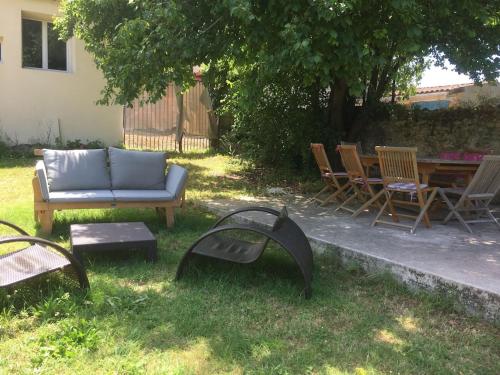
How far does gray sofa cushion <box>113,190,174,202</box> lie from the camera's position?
5.81 metres

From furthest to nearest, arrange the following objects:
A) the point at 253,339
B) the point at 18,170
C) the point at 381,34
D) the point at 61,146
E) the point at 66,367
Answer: the point at 61,146 → the point at 18,170 → the point at 381,34 → the point at 253,339 → the point at 66,367

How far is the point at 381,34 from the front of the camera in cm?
522

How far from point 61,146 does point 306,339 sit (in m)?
10.5

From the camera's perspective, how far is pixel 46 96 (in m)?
12.2

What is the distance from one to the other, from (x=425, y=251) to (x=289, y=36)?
8.27ft

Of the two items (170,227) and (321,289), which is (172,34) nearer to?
(170,227)

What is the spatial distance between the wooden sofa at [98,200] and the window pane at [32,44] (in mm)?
7333

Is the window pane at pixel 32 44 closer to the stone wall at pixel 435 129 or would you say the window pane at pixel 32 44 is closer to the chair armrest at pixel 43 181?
the chair armrest at pixel 43 181

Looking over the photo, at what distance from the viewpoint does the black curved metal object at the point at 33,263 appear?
11.3 feet

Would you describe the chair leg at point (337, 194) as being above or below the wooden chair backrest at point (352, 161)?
below

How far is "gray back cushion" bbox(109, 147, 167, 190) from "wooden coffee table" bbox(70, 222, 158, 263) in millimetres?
1273

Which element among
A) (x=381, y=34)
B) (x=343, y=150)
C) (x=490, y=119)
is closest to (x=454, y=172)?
(x=343, y=150)

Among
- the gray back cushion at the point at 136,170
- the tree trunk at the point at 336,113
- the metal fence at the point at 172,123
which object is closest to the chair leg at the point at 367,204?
the gray back cushion at the point at 136,170

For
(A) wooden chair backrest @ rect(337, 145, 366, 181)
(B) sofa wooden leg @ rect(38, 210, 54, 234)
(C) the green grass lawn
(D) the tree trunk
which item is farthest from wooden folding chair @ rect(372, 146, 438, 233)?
(D) the tree trunk
